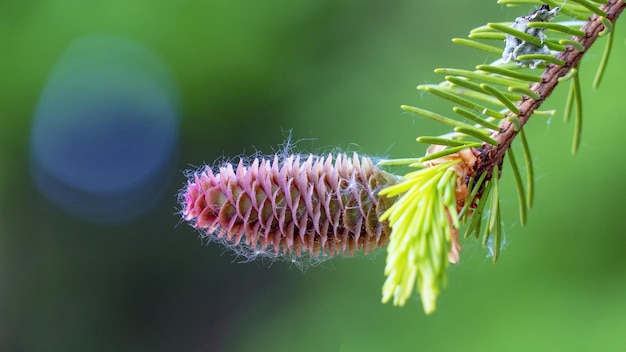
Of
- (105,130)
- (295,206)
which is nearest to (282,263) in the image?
(105,130)

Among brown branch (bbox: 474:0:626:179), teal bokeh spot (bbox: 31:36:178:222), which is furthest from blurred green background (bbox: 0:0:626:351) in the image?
brown branch (bbox: 474:0:626:179)

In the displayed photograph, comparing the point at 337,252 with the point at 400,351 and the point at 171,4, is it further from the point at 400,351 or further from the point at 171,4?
the point at 171,4

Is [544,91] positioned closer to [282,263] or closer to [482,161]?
[482,161]

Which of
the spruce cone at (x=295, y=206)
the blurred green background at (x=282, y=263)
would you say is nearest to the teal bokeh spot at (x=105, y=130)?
the blurred green background at (x=282, y=263)

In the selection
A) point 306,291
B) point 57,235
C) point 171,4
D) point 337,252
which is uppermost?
point 171,4

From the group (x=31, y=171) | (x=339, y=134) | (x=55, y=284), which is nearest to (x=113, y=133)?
(x=31, y=171)

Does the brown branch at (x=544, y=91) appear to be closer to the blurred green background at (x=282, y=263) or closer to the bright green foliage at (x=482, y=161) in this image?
the bright green foliage at (x=482, y=161)

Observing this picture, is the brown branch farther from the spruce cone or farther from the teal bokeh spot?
the teal bokeh spot

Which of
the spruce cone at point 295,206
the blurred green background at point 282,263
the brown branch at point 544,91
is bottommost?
the spruce cone at point 295,206
